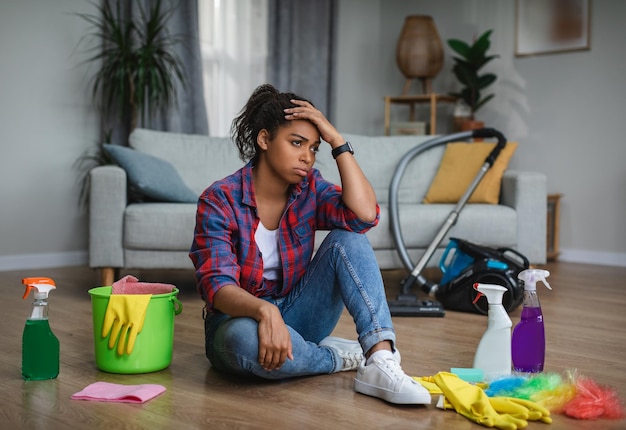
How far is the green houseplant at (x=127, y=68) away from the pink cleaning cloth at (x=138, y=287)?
2.55 meters

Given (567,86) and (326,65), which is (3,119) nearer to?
(326,65)

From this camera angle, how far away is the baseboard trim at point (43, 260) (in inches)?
180

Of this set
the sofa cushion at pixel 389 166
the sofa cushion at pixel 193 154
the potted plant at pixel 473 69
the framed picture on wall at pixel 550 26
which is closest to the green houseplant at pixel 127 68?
the sofa cushion at pixel 193 154

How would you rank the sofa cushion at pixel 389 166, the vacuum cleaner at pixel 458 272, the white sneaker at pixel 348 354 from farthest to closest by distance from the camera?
the sofa cushion at pixel 389 166 < the vacuum cleaner at pixel 458 272 < the white sneaker at pixel 348 354

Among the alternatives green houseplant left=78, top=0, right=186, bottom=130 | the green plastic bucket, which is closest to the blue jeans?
the green plastic bucket

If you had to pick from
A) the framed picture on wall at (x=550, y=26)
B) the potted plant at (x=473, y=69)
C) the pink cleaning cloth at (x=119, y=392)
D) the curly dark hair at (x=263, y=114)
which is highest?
the framed picture on wall at (x=550, y=26)

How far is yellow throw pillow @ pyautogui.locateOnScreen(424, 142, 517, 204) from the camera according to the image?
4.02 meters

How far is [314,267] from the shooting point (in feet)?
6.71

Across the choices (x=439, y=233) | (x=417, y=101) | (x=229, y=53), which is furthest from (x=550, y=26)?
(x=439, y=233)

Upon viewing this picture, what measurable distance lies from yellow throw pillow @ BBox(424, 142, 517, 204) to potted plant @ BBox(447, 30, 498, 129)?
1292mm

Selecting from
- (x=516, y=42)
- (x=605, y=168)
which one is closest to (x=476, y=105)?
(x=516, y=42)

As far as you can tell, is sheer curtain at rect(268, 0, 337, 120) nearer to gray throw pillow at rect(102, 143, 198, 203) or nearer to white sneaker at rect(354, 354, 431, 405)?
gray throw pillow at rect(102, 143, 198, 203)

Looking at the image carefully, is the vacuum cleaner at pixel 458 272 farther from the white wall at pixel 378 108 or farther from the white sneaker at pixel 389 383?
the white wall at pixel 378 108

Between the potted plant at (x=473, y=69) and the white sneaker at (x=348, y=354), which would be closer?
the white sneaker at (x=348, y=354)
